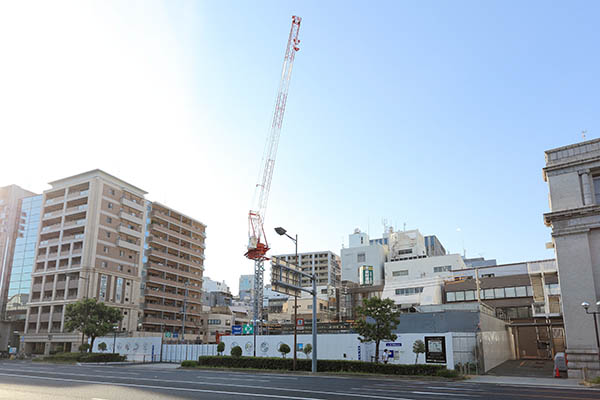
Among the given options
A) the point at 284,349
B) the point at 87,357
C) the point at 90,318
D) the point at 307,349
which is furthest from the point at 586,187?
the point at 90,318

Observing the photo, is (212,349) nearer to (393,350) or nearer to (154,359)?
(154,359)

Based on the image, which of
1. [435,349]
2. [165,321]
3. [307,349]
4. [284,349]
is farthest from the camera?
[165,321]

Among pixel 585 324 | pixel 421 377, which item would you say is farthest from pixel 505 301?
pixel 421 377

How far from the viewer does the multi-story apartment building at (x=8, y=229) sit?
9394cm

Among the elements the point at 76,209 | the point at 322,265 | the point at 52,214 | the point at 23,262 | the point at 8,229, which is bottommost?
the point at 23,262

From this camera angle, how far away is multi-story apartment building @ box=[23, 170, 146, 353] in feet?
261

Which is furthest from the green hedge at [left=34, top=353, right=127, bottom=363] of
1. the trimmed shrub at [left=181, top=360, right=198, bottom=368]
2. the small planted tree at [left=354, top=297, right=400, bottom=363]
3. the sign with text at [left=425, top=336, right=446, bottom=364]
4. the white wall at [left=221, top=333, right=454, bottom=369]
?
the sign with text at [left=425, top=336, right=446, bottom=364]

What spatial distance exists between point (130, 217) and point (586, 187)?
3076 inches

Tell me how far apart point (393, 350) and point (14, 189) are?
310 ft

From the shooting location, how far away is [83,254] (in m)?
79.7

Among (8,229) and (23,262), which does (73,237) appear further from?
(8,229)

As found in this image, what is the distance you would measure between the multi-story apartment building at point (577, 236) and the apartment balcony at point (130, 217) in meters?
74.8

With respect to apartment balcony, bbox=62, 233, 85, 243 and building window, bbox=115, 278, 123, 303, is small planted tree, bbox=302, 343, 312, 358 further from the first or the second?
apartment balcony, bbox=62, 233, 85, 243

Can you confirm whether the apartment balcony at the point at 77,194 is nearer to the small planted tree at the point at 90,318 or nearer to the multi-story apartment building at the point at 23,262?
the multi-story apartment building at the point at 23,262
